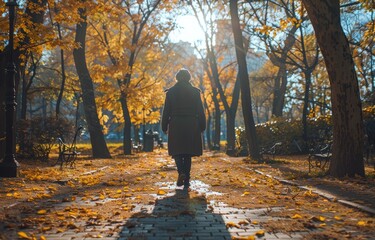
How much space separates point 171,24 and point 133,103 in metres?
5.34

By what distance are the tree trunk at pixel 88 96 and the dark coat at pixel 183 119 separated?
13.2 m

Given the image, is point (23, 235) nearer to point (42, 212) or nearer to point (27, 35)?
point (42, 212)

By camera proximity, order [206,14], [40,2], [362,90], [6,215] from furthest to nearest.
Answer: [362,90] → [206,14] → [40,2] → [6,215]

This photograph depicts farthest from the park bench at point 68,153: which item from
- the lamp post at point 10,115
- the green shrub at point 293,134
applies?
the green shrub at point 293,134

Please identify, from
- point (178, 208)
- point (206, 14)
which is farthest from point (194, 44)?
point (178, 208)

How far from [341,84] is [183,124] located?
3.60 metres

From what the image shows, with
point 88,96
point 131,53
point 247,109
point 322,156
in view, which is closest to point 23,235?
point 322,156

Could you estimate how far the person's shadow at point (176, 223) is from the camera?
4789 mm

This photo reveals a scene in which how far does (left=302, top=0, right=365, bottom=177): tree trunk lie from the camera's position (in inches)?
388

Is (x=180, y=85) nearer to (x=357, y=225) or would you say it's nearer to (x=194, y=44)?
(x=357, y=225)

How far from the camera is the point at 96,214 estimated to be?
236 inches

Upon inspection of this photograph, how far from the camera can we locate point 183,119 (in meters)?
8.87

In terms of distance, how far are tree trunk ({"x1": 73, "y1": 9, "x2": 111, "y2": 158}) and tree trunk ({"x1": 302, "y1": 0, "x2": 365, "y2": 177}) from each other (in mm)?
13529

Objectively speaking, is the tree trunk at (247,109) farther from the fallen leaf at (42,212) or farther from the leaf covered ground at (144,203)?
the fallen leaf at (42,212)
